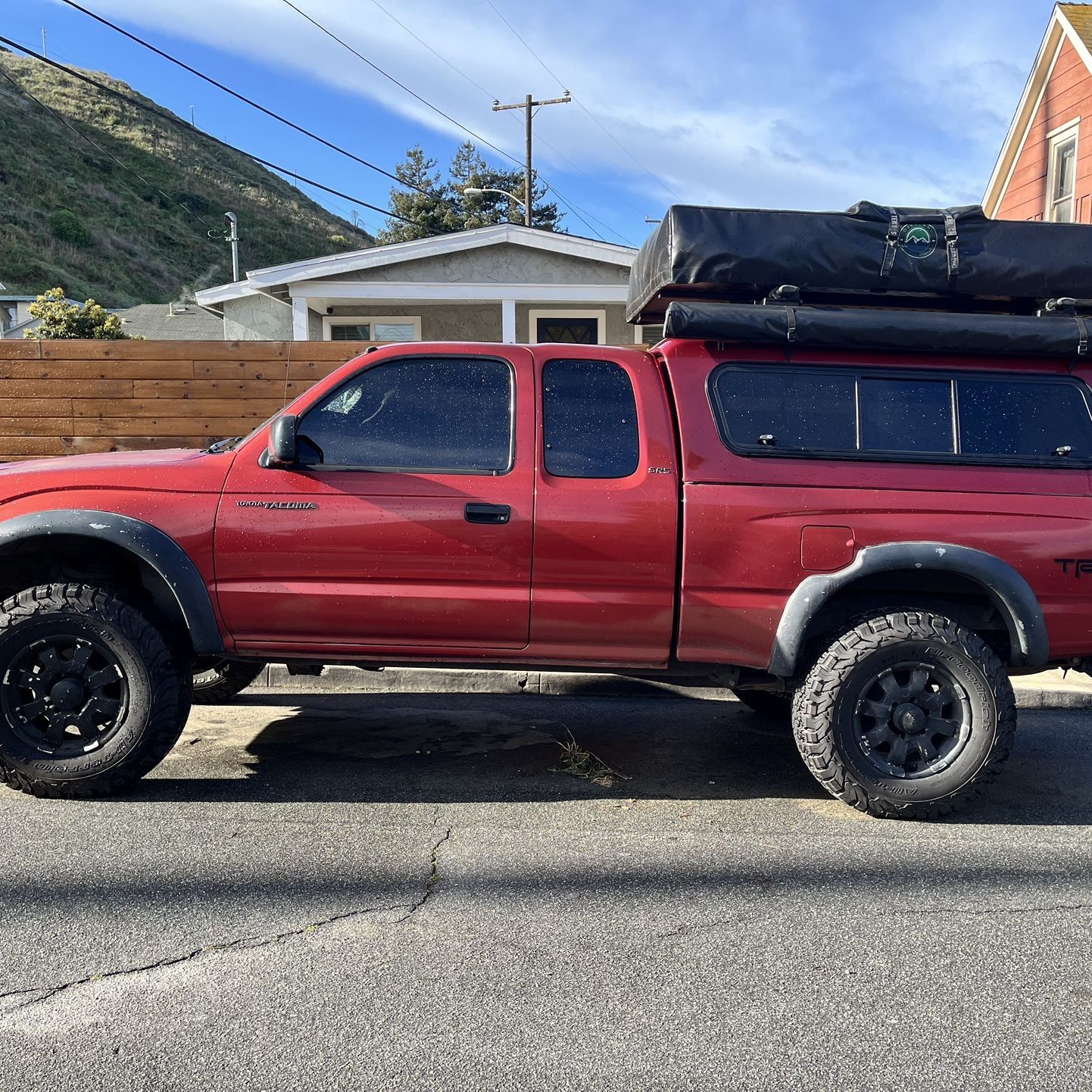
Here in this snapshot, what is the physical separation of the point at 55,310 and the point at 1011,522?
2478cm

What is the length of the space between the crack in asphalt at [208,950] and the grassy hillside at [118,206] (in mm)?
51729

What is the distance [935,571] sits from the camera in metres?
4.12

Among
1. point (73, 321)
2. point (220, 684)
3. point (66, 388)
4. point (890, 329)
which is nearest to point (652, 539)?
point (890, 329)

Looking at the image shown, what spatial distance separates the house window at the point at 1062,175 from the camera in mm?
14742

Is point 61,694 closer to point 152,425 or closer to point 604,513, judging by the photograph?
point 604,513

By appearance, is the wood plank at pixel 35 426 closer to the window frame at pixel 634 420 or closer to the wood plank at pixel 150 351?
the wood plank at pixel 150 351

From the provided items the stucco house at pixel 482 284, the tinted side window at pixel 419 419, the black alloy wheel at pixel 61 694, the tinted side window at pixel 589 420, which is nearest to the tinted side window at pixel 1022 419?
the tinted side window at pixel 589 420

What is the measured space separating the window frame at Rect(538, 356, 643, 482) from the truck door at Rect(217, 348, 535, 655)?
62 millimetres

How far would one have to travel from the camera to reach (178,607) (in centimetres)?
416

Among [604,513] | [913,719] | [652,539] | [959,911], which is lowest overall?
[959,911]

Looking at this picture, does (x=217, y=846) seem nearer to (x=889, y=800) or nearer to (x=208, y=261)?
Answer: (x=889, y=800)

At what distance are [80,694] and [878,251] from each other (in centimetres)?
383

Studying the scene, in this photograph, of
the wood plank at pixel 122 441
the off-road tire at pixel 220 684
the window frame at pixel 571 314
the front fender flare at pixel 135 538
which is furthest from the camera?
the window frame at pixel 571 314

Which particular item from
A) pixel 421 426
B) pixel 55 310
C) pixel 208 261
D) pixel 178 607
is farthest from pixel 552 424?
pixel 208 261
